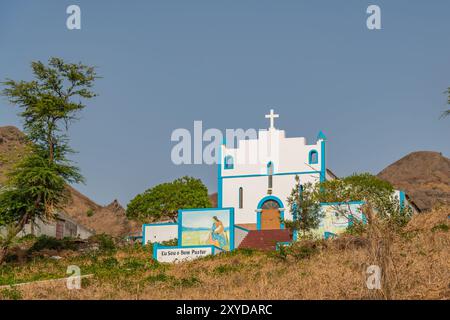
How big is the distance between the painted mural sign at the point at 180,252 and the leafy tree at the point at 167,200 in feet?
56.9

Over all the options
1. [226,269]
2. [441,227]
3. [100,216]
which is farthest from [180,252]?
[100,216]

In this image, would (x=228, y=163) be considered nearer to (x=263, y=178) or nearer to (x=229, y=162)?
(x=229, y=162)

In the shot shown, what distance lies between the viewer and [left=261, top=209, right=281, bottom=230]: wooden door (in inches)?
1837

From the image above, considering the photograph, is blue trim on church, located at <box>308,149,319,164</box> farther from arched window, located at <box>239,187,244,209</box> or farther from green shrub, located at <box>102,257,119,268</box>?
green shrub, located at <box>102,257,119,268</box>

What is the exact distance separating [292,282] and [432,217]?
12.7m

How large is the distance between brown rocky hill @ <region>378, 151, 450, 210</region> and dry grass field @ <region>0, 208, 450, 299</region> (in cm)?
6516

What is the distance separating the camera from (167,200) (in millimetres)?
54938

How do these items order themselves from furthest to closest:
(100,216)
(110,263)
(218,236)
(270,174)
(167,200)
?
(100,216) → (167,200) → (270,174) → (218,236) → (110,263)

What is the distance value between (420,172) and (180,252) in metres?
69.7

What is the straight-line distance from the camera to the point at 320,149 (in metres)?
46.1

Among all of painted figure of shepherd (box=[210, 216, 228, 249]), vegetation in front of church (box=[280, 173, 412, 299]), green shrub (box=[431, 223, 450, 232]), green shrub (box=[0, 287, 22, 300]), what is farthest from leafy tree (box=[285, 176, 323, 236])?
green shrub (box=[0, 287, 22, 300])

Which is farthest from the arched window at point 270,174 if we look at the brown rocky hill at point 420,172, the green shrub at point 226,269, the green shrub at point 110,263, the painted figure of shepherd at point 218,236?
the brown rocky hill at point 420,172

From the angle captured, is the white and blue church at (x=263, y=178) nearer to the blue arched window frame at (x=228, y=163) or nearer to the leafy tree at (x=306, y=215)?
the blue arched window frame at (x=228, y=163)

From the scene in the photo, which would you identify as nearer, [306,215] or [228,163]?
[306,215]
